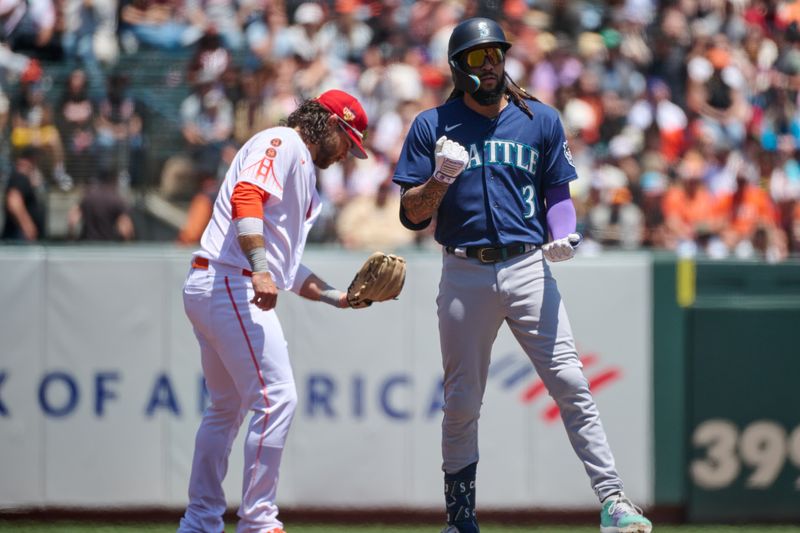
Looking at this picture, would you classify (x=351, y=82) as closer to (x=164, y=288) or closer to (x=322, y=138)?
(x=164, y=288)

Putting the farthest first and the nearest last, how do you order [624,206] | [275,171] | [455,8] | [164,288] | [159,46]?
[455,8] < [159,46] < [624,206] < [164,288] < [275,171]

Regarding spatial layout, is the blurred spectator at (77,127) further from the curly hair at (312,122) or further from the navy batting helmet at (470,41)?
the navy batting helmet at (470,41)

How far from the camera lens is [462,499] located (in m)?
5.70

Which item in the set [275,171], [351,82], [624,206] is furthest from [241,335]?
[351,82]

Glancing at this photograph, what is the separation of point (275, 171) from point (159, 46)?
748 cm

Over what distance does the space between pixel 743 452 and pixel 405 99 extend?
5.55 m

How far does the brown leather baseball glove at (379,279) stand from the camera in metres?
5.68

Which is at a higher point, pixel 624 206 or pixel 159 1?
pixel 159 1

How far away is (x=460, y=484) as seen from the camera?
18.7 feet

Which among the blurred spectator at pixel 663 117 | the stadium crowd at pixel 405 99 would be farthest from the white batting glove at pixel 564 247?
the blurred spectator at pixel 663 117

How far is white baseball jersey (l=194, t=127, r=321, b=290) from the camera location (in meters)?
5.47

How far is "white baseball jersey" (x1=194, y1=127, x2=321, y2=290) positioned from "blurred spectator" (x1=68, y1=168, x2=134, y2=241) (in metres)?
4.96

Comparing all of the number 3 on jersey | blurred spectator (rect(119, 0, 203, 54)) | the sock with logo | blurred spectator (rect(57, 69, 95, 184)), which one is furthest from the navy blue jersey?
blurred spectator (rect(119, 0, 203, 54))

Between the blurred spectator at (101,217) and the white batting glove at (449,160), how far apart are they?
226 inches
